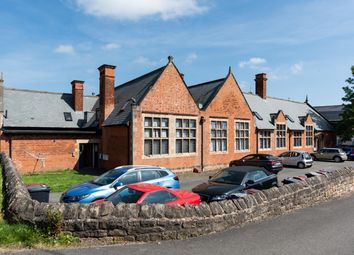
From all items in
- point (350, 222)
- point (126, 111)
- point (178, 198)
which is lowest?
point (350, 222)

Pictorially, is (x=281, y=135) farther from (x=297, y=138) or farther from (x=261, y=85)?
(x=261, y=85)

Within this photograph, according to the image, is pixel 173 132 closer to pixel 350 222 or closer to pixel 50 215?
pixel 350 222

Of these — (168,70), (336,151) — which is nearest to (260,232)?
(168,70)

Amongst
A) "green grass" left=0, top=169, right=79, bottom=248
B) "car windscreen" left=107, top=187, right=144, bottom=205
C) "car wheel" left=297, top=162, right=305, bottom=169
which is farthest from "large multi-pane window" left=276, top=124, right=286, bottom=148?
"green grass" left=0, top=169, right=79, bottom=248

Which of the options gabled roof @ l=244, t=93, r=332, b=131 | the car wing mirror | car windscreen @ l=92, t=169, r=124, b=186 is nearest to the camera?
car windscreen @ l=92, t=169, r=124, b=186

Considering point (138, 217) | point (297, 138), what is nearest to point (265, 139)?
point (297, 138)

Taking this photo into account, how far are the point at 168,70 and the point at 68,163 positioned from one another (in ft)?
35.4

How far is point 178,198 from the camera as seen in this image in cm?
921

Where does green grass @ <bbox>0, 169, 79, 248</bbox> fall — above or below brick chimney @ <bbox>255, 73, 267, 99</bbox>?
below

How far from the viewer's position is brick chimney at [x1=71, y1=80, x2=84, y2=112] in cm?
2694

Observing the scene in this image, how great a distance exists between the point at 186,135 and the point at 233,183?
12071 mm

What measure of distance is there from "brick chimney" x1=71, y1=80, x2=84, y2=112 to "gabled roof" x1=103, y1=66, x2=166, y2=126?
10.4ft

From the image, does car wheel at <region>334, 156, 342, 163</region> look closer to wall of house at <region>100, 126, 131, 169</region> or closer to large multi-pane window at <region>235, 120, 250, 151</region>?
large multi-pane window at <region>235, 120, 250, 151</region>

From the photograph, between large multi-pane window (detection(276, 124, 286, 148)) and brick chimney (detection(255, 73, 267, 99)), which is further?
brick chimney (detection(255, 73, 267, 99))
